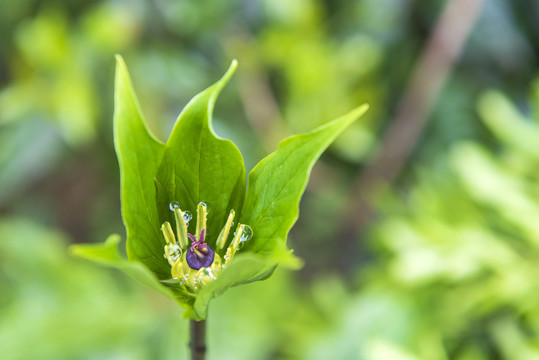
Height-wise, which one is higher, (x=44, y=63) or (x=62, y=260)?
(x=44, y=63)

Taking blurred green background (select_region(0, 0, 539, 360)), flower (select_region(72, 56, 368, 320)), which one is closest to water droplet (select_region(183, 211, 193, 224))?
flower (select_region(72, 56, 368, 320))

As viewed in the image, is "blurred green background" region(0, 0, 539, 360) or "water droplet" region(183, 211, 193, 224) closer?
"water droplet" region(183, 211, 193, 224)

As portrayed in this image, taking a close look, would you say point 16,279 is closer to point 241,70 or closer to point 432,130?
point 241,70

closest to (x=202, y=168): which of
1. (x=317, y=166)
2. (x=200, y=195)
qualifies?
(x=200, y=195)

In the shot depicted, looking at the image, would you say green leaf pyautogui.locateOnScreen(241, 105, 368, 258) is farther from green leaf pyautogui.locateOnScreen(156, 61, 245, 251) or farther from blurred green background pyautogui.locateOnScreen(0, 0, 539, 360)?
blurred green background pyautogui.locateOnScreen(0, 0, 539, 360)

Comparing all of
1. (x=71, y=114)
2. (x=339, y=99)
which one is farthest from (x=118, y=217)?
(x=339, y=99)

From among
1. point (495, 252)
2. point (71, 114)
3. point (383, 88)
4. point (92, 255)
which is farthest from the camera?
point (383, 88)

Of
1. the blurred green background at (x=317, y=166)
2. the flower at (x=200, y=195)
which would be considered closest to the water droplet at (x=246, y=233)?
the flower at (x=200, y=195)

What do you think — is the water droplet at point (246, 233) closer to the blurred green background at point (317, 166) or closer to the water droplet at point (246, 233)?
the water droplet at point (246, 233)
